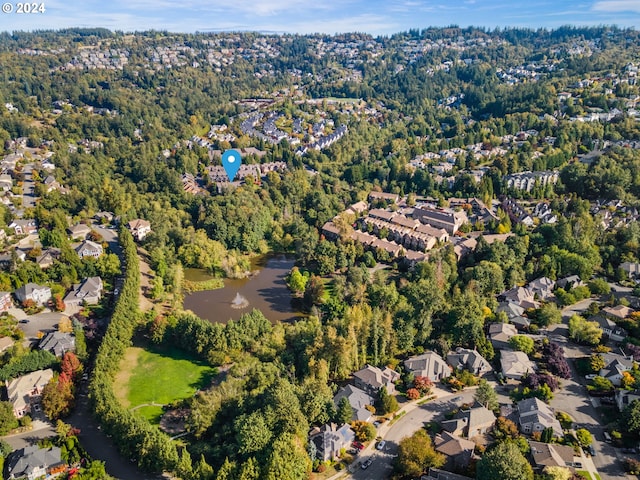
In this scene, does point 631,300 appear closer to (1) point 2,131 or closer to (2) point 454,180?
(2) point 454,180

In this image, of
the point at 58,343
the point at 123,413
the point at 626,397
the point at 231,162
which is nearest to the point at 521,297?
the point at 626,397

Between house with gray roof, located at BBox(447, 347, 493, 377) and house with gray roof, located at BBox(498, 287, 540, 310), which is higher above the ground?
house with gray roof, located at BBox(498, 287, 540, 310)

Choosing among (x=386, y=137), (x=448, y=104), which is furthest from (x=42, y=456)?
(x=448, y=104)

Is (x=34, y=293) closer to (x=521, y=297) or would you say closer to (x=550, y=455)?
(x=550, y=455)

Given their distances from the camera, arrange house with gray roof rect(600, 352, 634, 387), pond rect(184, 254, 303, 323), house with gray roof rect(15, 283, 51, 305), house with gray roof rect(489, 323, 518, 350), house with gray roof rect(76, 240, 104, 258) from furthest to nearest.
Result: house with gray roof rect(76, 240, 104, 258)
pond rect(184, 254, 303, 323)
house with gray roof rect(15, 283, 51, 305)
house with gray roof rect(489, 323, 518, 350)
house with gray roof rect(600, 352, 634, 387)

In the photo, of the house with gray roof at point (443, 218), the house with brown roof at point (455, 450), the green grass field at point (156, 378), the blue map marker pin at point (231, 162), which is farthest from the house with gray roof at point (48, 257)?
the house with gray roof at point (443, 218)

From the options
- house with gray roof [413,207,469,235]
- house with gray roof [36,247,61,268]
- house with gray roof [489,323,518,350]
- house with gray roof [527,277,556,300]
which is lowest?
house with gray roof [489,323,518,350]

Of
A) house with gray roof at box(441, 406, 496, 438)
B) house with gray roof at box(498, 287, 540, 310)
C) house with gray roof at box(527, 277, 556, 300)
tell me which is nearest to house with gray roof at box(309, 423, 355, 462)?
house with gray roof at box(441, 406, 496, 438)

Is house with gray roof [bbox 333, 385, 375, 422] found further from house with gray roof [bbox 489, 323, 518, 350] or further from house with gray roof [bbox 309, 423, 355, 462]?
house with gray roof [bbox 489, 323, 518, 350]
